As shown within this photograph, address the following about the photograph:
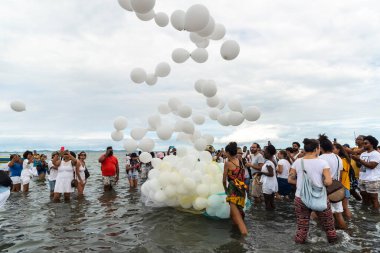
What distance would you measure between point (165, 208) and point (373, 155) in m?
5.00

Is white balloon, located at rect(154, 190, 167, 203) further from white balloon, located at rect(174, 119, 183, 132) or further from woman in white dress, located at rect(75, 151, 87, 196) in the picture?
woman in white dress, located at rect(75, 151, 87, 196)

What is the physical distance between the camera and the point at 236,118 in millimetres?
7188

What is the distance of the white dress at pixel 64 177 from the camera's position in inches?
347

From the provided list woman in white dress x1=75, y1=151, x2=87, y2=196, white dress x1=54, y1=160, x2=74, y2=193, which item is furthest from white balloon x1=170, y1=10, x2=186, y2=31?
white dress x1=54, y1=160, x2=74, y2=193

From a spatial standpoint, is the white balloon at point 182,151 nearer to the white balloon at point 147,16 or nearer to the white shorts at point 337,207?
the white balloon at point 147,16

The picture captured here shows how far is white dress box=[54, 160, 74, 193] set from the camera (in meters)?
8.82

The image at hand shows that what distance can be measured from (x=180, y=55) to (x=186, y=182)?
117 inches

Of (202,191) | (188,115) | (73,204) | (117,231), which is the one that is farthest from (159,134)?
(73,204)

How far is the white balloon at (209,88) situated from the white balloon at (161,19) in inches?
64.2

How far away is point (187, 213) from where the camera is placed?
24.2ft

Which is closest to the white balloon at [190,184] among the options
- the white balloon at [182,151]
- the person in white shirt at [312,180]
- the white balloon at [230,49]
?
the white balloon at [182,151]

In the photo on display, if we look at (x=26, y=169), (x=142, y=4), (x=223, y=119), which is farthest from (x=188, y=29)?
(x=26, y=169)

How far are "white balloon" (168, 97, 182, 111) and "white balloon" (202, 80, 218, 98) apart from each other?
0.90m

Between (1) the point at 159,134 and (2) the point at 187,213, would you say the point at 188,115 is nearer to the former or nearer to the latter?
(1) the point at 159,134
